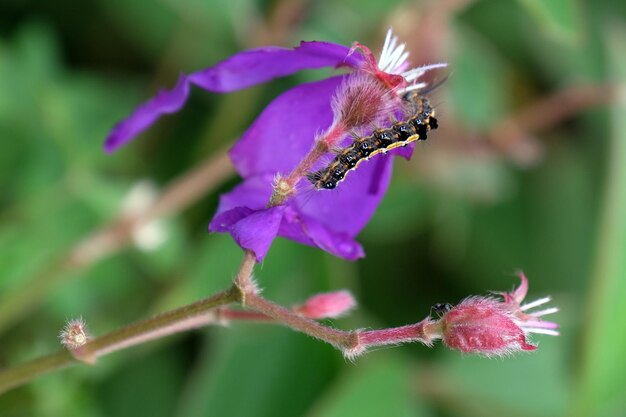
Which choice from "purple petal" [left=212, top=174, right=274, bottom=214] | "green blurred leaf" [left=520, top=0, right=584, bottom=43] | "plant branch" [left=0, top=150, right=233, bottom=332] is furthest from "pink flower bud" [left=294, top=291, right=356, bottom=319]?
"green blurred leaf" [left=520, top=0, right=584, bottom=43]

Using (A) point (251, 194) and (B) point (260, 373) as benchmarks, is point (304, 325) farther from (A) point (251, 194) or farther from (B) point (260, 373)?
(B) point (260, 373)

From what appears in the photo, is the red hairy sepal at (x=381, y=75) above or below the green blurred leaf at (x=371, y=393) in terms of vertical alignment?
below

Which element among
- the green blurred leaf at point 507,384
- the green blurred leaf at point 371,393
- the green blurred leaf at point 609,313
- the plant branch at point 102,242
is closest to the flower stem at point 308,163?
the plant branch at point 102,242

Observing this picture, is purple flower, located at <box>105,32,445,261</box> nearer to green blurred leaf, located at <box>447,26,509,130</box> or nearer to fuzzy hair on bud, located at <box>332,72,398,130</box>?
fuzzy hair on bud, located at <box>332,72,398,130</box>

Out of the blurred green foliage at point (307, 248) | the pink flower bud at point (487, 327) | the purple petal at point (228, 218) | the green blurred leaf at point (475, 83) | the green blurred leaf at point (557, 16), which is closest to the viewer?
the pink flower bud at point (487, 327)

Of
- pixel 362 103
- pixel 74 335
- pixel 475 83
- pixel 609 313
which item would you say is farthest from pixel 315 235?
pixel 475 83

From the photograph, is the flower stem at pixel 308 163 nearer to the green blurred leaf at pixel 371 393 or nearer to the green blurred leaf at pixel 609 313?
the green blurred leaf at pixel 371 393

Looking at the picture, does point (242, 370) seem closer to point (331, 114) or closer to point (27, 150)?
point (27, 150)
